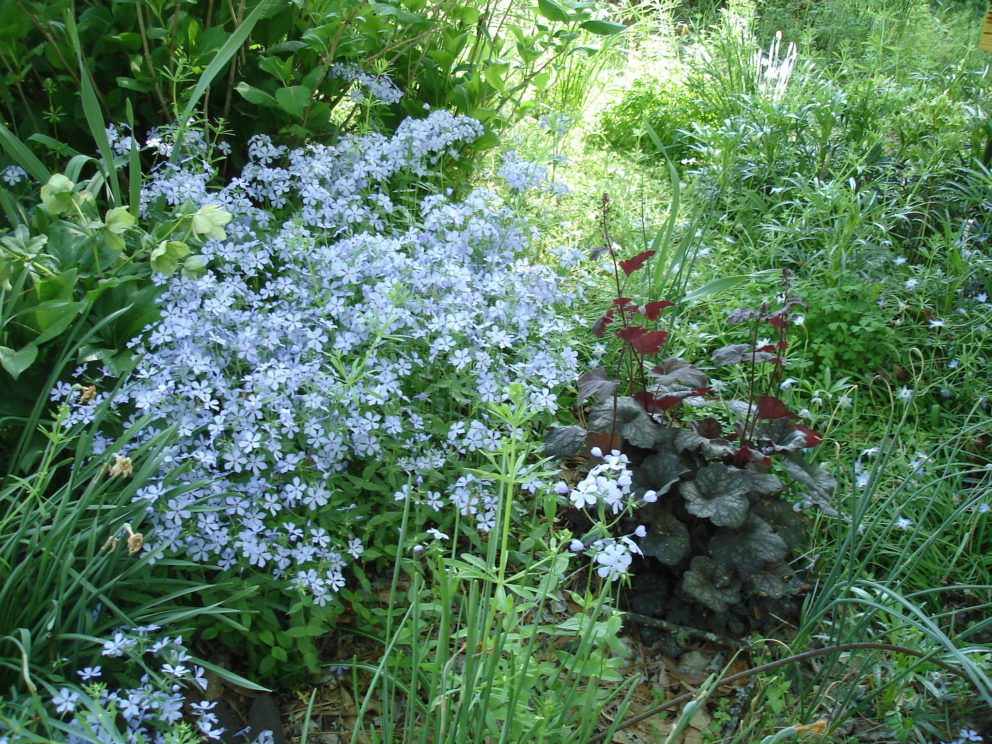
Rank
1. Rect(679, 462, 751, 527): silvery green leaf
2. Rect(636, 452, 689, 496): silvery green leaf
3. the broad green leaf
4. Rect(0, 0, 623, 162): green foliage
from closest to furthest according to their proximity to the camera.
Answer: the broad green leaf < Rect(679, 462, 751, 527): silvery green leaf < Rect(636, 452, 689, 496): silvery green leaf < Rect(0, 0, 623, 162): green foliage

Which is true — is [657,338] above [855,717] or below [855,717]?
above

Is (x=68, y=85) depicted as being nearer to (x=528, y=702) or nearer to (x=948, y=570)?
(x=528, y=702)

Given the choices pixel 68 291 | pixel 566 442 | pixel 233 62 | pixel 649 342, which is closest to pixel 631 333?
pixel 649 342

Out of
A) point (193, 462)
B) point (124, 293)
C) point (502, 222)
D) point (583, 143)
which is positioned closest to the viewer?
point (193, 462)

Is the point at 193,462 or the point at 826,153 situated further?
the point at 826,153

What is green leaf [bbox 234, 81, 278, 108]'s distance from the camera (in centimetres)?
277

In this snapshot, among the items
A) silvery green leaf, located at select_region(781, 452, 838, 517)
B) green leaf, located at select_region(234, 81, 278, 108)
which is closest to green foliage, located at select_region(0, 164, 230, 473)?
green leaf, located at select_region(234, 81, 278, 108)

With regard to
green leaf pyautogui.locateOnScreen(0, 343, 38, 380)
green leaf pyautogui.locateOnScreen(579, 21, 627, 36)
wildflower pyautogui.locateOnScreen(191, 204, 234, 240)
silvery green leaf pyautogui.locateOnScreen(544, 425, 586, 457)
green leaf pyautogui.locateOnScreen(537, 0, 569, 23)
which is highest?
green leaf pyautogui.locateOnScreen(537, 0, 569, 23)

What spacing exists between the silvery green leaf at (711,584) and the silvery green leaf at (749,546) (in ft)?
0.10

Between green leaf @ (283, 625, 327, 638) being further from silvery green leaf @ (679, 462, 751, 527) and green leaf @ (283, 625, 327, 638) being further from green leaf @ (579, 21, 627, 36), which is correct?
green leaf @ (579, 21, 627, 36)

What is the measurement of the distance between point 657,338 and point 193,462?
1.18 metres

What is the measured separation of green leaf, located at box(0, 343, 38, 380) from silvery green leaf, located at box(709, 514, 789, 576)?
1674 mm

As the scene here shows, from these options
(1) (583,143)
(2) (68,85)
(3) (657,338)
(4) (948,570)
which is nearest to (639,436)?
(3) (657,338)

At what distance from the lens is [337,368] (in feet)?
6.80
